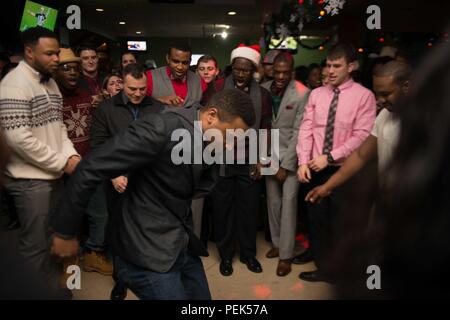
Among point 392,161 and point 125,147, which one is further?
point 125,147

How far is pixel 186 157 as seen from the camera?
1.69 metres

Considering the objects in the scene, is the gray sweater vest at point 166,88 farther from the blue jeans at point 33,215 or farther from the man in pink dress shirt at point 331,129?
the blue jeans at point 33,215

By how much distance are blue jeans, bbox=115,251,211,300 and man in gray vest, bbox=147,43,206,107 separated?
1.51 m

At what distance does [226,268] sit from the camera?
3.16 meters

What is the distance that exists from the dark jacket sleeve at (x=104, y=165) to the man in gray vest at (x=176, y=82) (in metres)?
1.50

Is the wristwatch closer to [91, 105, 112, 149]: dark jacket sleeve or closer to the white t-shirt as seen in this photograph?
the white t-shirt

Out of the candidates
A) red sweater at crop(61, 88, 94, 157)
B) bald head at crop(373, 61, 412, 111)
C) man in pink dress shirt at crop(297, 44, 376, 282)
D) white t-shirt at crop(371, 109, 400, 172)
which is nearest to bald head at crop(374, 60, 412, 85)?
bald head at crop(373, 61, 412, 111)

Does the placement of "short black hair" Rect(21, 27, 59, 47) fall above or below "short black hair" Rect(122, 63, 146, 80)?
above

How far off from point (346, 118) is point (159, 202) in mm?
1632

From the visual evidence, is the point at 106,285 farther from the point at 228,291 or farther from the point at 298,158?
the point at 298,158

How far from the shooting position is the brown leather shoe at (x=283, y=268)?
3.12 m

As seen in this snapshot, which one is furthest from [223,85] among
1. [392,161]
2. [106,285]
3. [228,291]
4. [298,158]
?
[392,161]

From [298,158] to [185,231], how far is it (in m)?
1.43

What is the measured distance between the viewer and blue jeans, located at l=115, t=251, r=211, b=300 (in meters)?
1.69
